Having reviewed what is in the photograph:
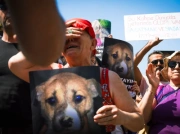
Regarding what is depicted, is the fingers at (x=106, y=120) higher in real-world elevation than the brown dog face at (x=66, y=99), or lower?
lower

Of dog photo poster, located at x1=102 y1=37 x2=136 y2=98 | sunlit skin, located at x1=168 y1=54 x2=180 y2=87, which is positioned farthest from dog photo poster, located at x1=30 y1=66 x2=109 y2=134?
sunlit skin, located at x1=168 y1=54 x2=180 y2=87

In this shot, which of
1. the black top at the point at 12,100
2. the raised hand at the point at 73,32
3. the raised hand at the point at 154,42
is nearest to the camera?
the raised hand at the point at 73,32

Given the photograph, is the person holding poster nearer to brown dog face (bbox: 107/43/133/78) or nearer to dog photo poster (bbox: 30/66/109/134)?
dog photo poster (bbox: 30/66/109/134)

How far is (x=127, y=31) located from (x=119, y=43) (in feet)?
4.37

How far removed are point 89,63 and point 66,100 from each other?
0.34 m

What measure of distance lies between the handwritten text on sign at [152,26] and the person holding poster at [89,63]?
1949 millimetres

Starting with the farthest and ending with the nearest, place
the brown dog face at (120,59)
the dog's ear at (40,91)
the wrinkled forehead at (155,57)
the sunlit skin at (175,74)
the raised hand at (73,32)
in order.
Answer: the wrinkled forehead at (155,57)
the sunlit skin at (175,74)
the brown dog face at (120,59)
the raised hand at (73,32)
the dog's ear at (40,91)

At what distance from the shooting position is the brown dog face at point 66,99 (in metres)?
1.77

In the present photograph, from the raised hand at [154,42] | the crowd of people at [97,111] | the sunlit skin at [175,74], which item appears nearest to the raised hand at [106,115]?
the crowd of people at [97,111]

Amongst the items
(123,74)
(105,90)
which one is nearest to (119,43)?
(123,74)

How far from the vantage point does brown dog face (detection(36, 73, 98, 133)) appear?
1.77 m

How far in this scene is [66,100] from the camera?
1.79 metres

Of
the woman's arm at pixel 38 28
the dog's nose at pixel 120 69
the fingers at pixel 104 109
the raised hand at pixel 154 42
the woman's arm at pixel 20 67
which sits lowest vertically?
the raised hand at pixel 154 42

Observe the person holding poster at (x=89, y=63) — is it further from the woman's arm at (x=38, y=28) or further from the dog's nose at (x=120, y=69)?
the woman's arm at (x=38, y=28)
